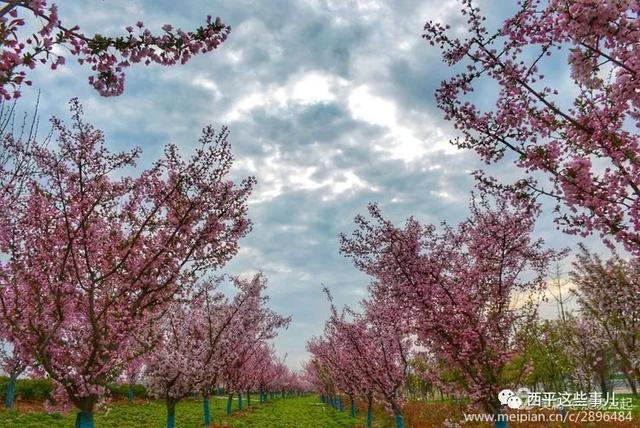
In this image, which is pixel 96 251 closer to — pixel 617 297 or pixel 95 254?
pixel 95 254

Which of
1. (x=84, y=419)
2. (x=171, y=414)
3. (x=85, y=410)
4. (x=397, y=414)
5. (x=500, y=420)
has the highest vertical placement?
(x=85, y=410)

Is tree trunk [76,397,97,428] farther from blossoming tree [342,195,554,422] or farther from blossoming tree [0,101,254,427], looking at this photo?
blossoming tree [342,195,554,422]

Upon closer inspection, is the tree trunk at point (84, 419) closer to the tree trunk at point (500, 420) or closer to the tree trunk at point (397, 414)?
the tree trunk at point (500, 420)

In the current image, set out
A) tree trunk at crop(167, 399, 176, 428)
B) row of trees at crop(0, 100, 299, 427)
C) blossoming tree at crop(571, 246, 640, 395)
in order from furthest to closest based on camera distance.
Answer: tree trunk at crop(167, 399, 176, 428)
blossoming tree at crop(571, 246, 640, 395)
row of trees at crop(0, 100, 299, 427)

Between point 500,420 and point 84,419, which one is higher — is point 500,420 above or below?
below

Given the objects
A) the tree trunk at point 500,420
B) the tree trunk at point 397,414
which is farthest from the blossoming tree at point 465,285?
the tree trunk at point 397,414

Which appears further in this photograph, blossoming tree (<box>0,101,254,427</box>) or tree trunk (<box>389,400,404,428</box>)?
tree trunk (<box>389,400,404,428</box>)

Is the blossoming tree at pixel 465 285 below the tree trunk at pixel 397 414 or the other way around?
the other way around

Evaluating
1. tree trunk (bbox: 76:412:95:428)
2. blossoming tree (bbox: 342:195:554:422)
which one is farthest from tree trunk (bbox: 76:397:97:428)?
blossoming tree (bbox: 342:195:554:422)

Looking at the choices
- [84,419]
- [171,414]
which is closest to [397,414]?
[171,414]

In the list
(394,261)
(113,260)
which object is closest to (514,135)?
(394,261)

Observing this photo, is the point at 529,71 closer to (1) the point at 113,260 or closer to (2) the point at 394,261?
(2) the point at 394,261

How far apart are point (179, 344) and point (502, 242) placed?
16444mm

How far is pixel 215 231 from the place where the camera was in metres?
10.7
